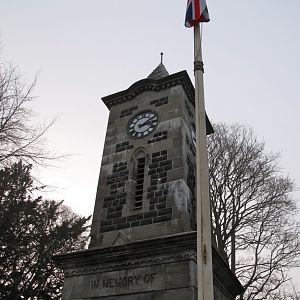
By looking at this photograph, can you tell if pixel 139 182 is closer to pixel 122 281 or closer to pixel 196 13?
pixel 122 281

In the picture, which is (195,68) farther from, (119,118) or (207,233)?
(119,118)

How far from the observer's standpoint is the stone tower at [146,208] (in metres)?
9.51

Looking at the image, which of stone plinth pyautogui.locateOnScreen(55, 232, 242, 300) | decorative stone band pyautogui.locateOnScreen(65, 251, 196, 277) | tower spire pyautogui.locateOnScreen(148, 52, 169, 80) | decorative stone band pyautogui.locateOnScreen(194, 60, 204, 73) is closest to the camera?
decorative stone band pyautogui.locateOnScreen(194, 60, 204, 73)

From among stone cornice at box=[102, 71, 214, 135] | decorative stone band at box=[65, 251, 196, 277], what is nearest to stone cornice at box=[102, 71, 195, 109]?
stone cornice at box=[102, 71, 214, 135]

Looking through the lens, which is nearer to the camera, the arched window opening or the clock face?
the arched window opening

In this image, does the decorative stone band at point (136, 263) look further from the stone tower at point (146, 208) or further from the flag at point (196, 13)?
the flag at point (196, 13)

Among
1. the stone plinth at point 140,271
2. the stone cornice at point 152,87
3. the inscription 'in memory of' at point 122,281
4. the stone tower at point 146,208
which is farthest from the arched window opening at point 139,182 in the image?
the stone cornice at point 152,87

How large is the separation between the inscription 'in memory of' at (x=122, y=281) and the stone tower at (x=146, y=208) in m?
0.03

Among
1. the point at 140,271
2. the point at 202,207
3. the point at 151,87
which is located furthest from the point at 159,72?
the point at 202,207

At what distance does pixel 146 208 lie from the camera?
11391 mm

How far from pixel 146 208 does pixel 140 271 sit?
209cm

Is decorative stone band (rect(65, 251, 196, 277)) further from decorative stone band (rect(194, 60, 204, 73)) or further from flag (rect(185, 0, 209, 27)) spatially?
flag (rect(185, 0, 209, 27))

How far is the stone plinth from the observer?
9.17 m

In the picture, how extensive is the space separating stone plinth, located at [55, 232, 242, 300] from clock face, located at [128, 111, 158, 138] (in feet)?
14.8
